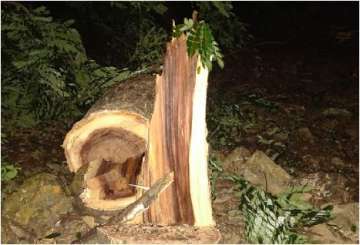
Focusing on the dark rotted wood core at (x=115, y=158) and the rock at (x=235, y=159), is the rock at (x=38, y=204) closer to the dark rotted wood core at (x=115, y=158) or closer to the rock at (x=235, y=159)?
the dark rotted wood core at (x=115, y=158)

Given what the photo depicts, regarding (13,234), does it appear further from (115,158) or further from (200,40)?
(200,40)

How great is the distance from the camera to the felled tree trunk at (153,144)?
12.4ft

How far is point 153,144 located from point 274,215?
5.76 feet

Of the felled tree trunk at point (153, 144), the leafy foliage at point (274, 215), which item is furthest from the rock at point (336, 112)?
the felled tree trunk at point (153, 144)

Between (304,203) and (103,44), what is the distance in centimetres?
512

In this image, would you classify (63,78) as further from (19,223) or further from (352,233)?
(352,233)

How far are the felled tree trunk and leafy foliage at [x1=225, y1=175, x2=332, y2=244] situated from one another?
2.53 ft

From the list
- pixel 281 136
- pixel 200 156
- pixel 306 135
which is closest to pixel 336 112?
pixel 306 135

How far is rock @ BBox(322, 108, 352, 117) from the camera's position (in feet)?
26.2

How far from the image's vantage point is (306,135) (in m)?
→ 7.24

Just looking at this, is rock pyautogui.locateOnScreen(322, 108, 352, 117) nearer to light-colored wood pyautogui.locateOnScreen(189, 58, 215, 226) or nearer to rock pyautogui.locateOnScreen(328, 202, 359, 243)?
rock pyautogui.locateOnScreen(328, 202, 359, 243)

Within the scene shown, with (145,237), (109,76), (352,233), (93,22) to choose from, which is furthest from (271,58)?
(145,237)

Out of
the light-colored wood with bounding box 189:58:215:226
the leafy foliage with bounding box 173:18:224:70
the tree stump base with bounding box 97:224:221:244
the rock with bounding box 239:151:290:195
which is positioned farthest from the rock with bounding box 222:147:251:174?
the leafy foliage with bounding box 173:18:224:70

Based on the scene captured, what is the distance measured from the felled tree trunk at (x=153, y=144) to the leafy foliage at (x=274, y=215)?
77 centimetres
